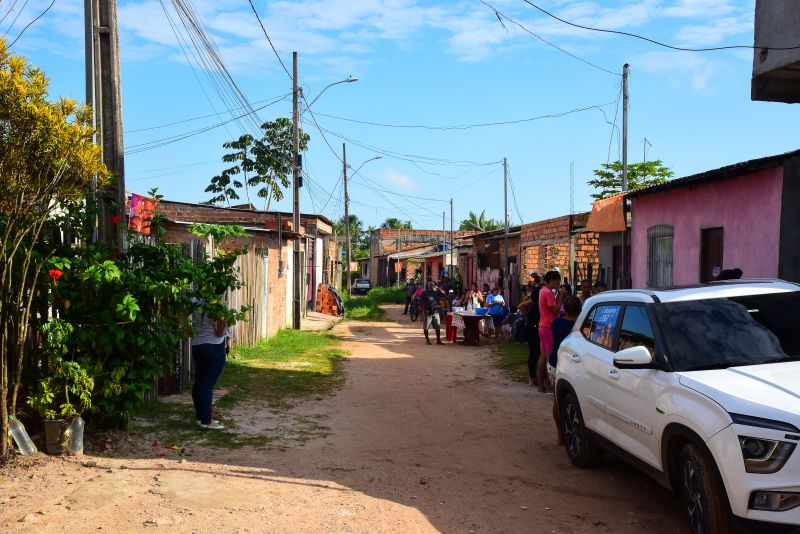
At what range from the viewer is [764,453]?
4254 millimetres

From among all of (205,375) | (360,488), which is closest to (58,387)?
(205,375)

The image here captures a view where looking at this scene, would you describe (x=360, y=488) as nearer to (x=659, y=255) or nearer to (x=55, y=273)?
(x=55, y=273)

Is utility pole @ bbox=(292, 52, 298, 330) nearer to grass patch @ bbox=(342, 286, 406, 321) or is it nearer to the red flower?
grass patch @ bbox=(342, 286, 406, 321)

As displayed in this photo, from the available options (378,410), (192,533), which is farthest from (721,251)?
(192,533)

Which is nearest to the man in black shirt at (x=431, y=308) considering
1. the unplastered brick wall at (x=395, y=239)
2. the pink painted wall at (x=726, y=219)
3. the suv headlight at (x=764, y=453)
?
the pink painted wall at (x=726, y=219)

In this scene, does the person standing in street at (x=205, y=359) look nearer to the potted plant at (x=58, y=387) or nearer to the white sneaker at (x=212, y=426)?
the white sneaker at (x=212, y=426)

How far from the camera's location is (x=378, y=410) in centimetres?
1037

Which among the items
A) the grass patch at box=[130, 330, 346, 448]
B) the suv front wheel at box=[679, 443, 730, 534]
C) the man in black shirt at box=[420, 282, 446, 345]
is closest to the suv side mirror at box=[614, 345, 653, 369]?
the suv front wheel at box=[679, 443, 730, 534]

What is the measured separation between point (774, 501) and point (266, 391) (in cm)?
Result: 819

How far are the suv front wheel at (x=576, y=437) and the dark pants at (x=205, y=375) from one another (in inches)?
145

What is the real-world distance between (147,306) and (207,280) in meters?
0.63

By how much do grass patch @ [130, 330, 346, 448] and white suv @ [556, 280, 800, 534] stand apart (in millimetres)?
3380

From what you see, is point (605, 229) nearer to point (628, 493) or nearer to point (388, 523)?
point (628, 493)

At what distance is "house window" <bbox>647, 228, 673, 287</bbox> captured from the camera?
15038 millimetres
